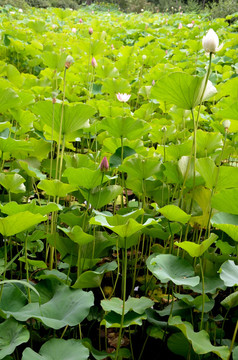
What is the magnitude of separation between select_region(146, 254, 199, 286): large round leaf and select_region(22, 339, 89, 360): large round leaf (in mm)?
191

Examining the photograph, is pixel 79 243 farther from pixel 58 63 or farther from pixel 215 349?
pixel 58 63

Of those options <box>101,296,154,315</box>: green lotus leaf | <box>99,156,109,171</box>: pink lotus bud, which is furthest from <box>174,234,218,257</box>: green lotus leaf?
<box>99,156,109,171</box>: pink lotus bud

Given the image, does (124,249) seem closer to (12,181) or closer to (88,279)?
(88,279)

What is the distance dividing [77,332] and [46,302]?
0.16 m

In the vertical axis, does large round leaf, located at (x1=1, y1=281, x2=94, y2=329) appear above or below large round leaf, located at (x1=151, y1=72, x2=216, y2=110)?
below

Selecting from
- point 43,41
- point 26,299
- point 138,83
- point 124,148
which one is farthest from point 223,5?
point 26,299

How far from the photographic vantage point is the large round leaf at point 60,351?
0.62 m

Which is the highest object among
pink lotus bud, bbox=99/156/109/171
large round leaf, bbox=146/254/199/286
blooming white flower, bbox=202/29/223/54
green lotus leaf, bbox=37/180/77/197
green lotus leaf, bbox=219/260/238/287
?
blooming white flower, bbox=202/29/223/54

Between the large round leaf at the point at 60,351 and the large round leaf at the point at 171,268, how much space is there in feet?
0.63

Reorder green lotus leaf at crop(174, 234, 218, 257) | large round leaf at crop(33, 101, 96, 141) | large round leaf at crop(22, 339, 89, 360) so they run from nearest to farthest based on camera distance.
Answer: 1. large round leaf at crop(22, 339, 89, 360)
2. green lotus leaf at crop(174, 234, 218, 257)
3. large round leaf at crop(33, 101, 96, 141)

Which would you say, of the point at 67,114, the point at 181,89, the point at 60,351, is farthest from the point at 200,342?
the point at 67,114

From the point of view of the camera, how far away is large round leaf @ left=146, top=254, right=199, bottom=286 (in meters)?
0.74

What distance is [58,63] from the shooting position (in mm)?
2117

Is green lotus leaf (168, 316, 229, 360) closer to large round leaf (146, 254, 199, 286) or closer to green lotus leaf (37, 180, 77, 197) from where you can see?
large round leaf (146, 254, 199, 286)
